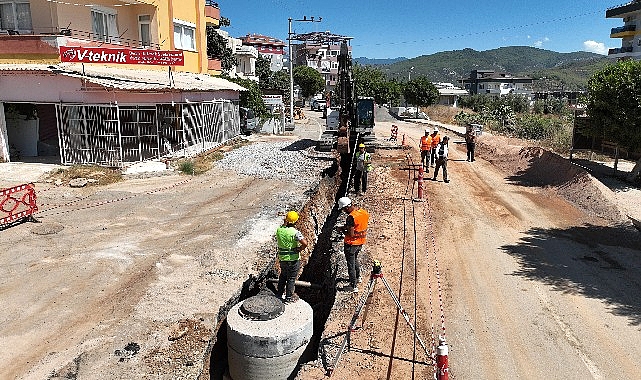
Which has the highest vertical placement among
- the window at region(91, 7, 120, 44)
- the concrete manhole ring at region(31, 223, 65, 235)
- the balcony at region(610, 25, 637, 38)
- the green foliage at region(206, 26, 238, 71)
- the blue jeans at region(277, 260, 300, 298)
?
the balcony at region(610, 25, 637, 38)

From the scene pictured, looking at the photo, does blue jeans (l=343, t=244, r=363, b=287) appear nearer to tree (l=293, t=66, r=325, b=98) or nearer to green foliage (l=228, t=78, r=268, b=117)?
green foliage (l=228, t=78, r=268, b=117)

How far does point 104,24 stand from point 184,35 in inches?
227

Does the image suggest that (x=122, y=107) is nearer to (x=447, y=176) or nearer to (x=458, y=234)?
(x=447, y=176)

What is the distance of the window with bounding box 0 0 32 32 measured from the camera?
21.7 metres

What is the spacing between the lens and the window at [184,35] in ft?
92.6

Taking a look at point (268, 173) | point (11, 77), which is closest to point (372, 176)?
point (268, 173)

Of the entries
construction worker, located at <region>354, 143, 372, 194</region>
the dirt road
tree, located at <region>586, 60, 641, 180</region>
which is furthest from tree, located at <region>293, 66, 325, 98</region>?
the dirt road

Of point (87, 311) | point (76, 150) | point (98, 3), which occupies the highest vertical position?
point (98, 3)

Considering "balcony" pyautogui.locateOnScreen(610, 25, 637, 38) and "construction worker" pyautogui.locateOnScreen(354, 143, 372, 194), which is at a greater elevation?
"balcony" pyautogui.locateOnScreen(610, 25, 637, 38)

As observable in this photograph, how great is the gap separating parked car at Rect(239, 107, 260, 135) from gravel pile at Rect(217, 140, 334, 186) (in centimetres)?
740

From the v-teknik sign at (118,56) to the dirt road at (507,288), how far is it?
1281 cm

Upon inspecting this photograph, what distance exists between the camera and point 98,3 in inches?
920

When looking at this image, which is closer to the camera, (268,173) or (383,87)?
(268,173)

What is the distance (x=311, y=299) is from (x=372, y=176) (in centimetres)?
973
